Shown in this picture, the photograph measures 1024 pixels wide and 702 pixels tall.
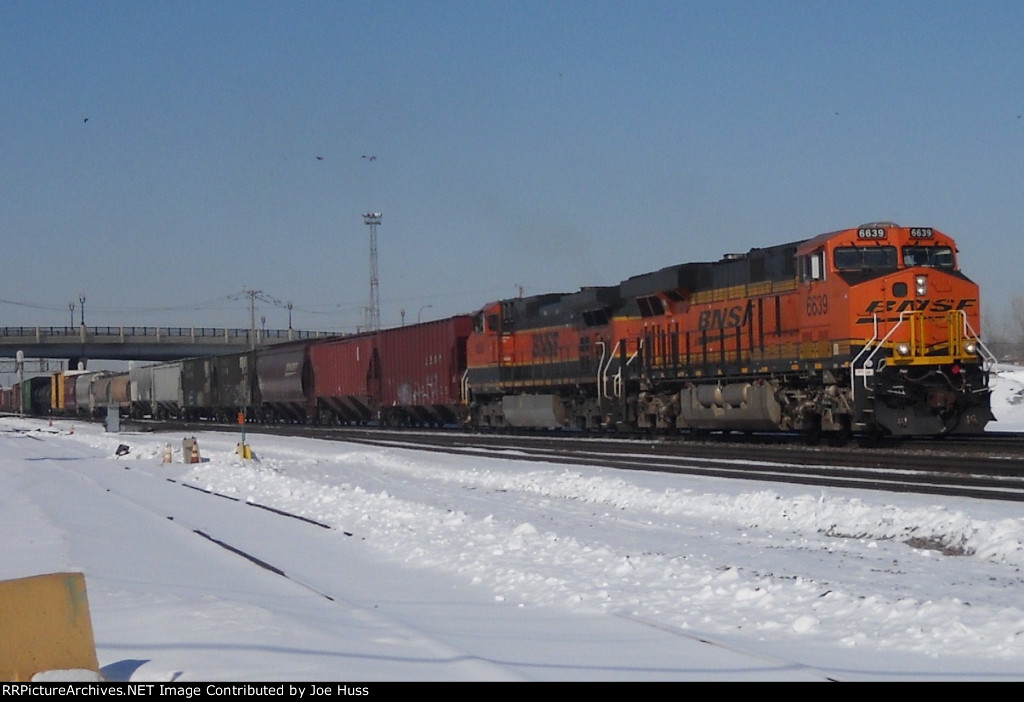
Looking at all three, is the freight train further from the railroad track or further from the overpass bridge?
the overpass bridge

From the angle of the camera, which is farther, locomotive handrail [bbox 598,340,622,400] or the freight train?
locomotive handrail [bbox 598,340,622,400]

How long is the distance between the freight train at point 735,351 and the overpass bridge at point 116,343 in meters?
57.5

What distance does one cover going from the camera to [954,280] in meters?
20.6

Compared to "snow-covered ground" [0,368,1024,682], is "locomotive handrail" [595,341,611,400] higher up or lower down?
higher up

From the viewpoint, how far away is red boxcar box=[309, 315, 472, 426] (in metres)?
36.1

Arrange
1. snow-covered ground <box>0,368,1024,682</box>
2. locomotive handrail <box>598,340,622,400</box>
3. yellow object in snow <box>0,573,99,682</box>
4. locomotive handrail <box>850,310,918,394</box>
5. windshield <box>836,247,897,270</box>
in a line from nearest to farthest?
yellow object in snow <box>0,573,99,682</box>, snow-covered ground <box>0,368,1024,682</box>, locomotive handrail <box>850,310,918,394</box>, windshield <box>836,247,897,270</box>, locomotive handrail <box>598,340,622,400</box>

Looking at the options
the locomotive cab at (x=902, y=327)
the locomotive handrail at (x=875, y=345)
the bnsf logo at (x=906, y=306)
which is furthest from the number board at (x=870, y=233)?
the locomotive handrail at (x=875, y=345)

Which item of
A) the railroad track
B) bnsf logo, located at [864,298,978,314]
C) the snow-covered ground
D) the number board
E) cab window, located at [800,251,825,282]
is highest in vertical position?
the number board

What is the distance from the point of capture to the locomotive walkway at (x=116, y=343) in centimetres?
9275

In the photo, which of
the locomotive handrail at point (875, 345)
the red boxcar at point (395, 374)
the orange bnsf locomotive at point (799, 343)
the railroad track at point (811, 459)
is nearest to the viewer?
the railroad track at point (811, 459)

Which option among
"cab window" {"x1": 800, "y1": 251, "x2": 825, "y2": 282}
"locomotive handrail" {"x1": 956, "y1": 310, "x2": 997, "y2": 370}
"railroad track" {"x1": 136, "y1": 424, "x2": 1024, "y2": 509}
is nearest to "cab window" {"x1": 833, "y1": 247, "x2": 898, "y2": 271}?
"cab window" {"x1": 800, "y1": 251, "x2": 825, "y2": 282}

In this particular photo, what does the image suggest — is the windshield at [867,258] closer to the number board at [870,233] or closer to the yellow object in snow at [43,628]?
the number board at [870,233]
